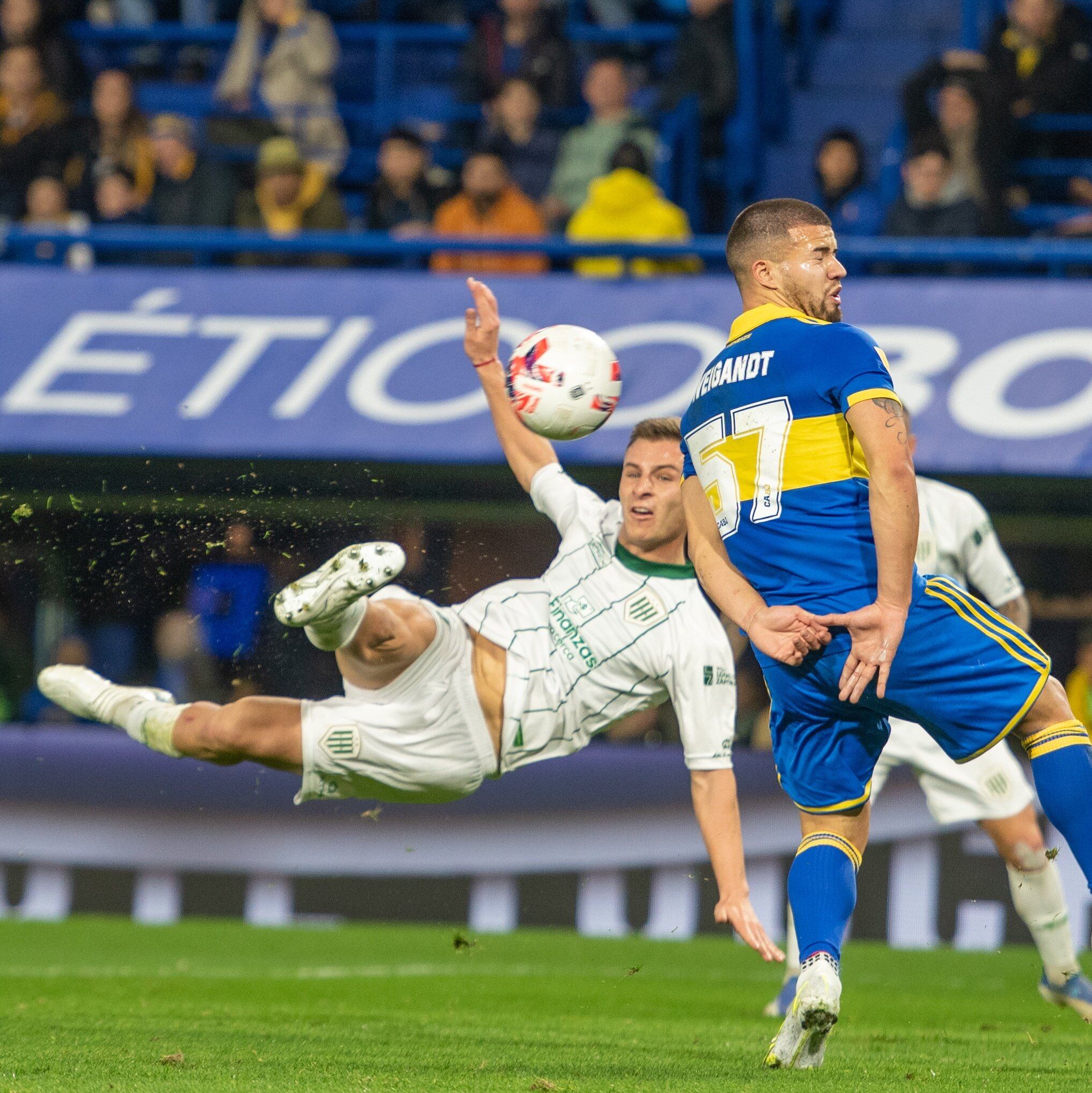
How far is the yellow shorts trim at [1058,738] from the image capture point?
424 cm

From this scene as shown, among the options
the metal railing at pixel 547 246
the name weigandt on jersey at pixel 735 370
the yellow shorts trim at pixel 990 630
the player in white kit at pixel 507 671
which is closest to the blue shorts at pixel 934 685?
the yellow shorts trim at pixel 990 630

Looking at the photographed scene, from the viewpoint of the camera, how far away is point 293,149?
35.8 ft

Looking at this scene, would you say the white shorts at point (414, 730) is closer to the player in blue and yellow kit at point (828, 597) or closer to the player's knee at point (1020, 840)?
the player in blue and yellow kit at point (828, 597)

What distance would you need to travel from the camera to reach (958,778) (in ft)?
22.2

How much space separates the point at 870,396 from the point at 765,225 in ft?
2.18

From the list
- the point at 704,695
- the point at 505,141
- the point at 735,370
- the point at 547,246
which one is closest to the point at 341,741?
the point at 704,695

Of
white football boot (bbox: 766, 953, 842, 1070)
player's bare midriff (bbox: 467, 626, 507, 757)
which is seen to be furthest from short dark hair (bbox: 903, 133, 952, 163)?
white football boot (bbox: 766, 953, 842, 1070)

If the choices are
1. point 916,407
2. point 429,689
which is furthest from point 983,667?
point 916,407

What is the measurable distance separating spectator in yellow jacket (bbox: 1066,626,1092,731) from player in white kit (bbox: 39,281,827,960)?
4107 millimetres

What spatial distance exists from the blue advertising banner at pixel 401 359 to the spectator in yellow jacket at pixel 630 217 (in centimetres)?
81

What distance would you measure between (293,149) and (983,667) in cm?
780

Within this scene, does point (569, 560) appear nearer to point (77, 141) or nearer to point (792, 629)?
point (792, 629)

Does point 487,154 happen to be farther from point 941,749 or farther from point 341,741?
point 341,741

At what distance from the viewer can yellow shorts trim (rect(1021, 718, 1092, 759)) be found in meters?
4.24
